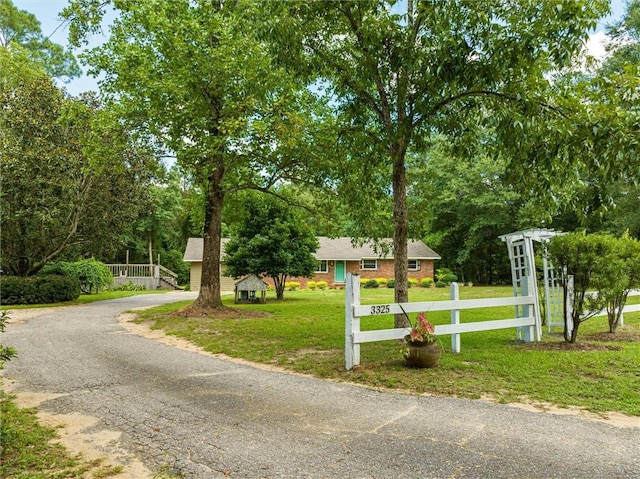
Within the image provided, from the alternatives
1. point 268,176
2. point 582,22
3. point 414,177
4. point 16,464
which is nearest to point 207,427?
point 16,464

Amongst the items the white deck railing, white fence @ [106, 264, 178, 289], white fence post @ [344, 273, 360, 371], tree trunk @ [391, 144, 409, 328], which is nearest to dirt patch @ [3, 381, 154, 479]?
white fence post @ [344, 273, 360, 371]

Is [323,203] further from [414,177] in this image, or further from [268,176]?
[414,177]

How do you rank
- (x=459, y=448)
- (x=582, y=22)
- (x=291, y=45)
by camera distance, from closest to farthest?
1. (x=459, y=448)
2. (x=582, y=22)
3. (x=291, y=45)

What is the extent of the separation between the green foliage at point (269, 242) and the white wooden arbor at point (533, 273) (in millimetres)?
Answer: 10393

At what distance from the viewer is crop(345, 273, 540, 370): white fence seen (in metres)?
6.16

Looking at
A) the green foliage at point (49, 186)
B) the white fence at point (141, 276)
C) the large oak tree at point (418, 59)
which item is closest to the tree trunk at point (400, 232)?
the large oak tree at point (418, 59)

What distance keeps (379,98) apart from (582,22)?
3607 mm

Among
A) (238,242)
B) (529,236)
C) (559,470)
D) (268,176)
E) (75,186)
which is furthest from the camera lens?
(238,242)

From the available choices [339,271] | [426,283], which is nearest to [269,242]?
[339,271]

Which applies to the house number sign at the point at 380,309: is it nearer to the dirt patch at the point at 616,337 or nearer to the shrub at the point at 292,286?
the dirt patch at the point at 616,337

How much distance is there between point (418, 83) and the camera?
7230 mm

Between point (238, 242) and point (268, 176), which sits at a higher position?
point (268, 176)

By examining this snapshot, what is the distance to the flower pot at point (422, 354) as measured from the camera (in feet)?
19.9

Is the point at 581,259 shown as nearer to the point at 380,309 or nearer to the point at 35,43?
the point at 380,309
